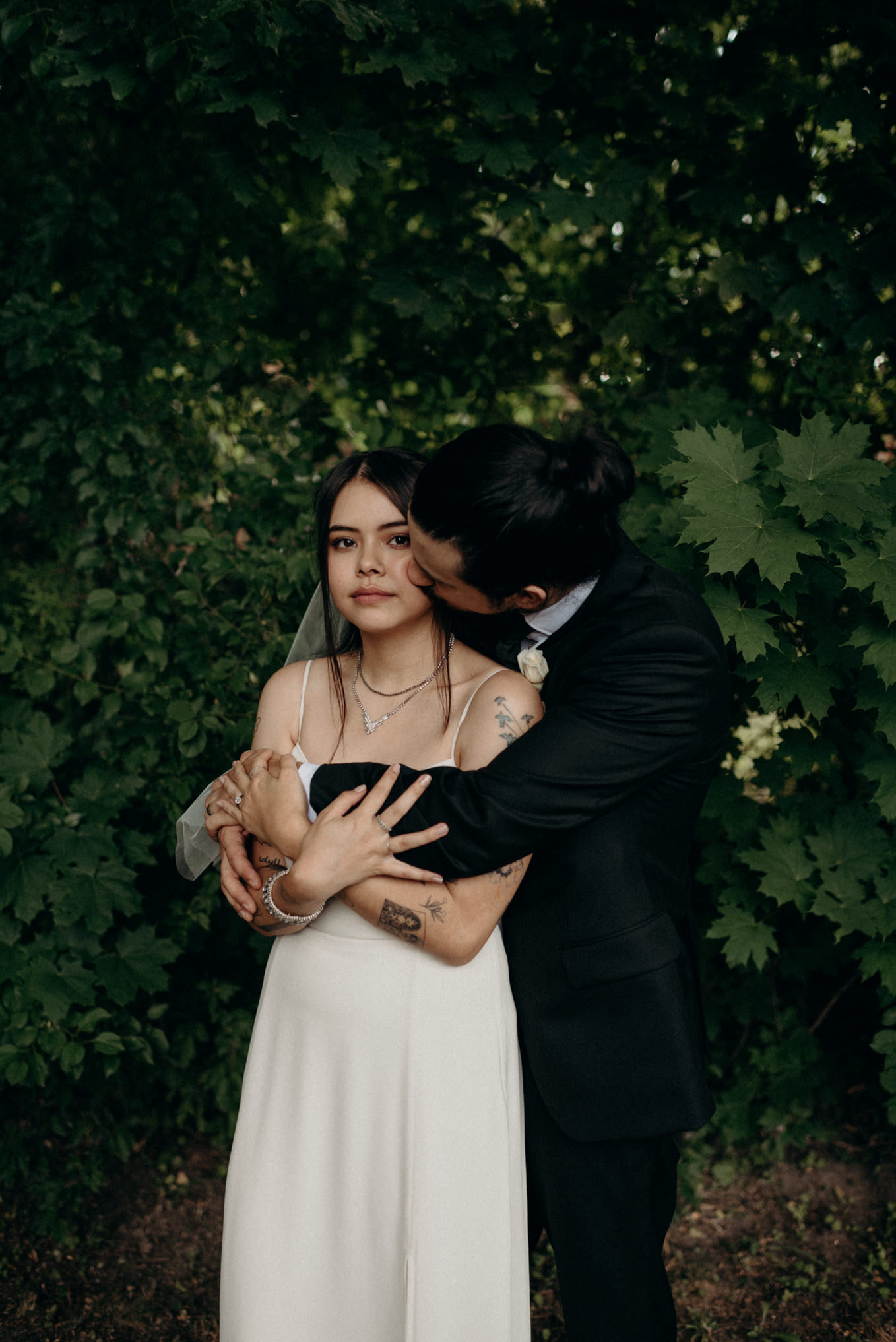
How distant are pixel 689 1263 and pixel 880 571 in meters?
2.52

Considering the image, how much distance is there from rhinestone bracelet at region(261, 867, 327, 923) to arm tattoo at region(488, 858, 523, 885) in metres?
0.35

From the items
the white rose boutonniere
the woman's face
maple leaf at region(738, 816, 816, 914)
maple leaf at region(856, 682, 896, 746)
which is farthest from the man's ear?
maple leaf at region(738, 816, 816, 914)

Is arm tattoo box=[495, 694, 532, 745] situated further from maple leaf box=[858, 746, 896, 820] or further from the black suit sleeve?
maple leaf box=[858, 746, 896, 820]

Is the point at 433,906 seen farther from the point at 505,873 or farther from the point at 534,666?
the point at 534,666

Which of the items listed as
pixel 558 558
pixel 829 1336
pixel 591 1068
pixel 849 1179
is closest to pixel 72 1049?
pixel 591 1068

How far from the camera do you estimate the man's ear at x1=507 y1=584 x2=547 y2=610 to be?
6.20 feet

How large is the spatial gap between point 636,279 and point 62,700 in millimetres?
2925

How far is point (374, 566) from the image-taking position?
2018 millimetres

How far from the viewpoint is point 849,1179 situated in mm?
3420

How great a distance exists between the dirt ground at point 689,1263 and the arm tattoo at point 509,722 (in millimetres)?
2207

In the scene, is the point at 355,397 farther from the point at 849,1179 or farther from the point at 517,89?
the point at 849,1179

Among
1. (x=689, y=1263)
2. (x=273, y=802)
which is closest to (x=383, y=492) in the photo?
(x=273, y=802)

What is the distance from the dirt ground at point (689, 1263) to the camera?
287 cm

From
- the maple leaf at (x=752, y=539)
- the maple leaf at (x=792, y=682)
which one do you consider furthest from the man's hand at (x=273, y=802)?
the maple leaf at (x=792, y=682)
